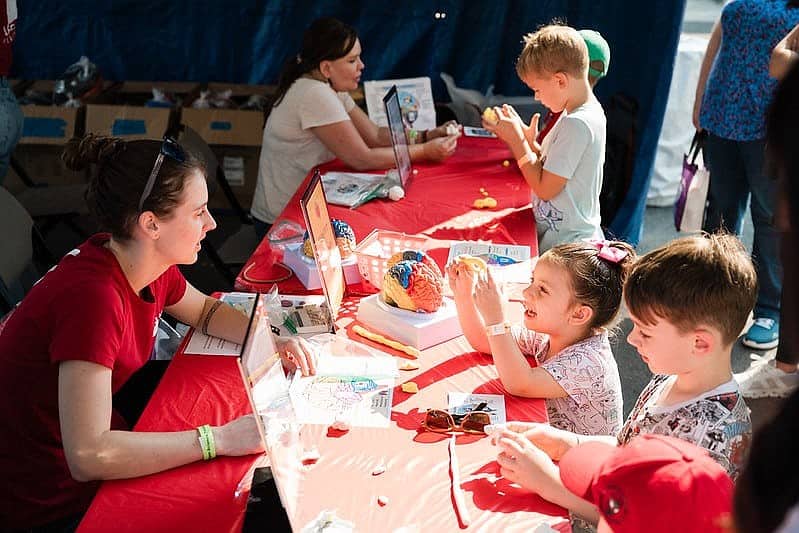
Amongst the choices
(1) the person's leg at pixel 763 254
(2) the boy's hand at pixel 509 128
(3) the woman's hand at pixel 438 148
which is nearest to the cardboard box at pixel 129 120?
(3) the woman's hand at pixel 438 148

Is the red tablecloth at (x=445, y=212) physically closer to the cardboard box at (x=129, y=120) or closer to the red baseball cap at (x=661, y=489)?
the red baseball cap at (x=661, y=489)

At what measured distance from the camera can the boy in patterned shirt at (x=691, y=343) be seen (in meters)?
1.52

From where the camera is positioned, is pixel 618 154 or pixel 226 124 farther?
pixel 226 124

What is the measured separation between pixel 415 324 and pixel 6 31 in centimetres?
310

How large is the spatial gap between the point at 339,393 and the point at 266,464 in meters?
0.30

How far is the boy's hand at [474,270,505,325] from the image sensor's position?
195 cm

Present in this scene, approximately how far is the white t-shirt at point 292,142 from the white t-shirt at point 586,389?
1759mm

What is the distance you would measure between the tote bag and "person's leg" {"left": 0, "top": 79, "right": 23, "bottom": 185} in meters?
3.15

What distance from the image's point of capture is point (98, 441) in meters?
1.59

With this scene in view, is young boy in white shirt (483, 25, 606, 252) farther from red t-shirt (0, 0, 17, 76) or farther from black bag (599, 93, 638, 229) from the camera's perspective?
red t-shirt (0, 0, 17, 76)

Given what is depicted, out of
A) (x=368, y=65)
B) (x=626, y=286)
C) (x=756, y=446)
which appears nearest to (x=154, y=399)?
(x=626, y=286)

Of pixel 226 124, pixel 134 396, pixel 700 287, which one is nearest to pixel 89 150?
pixel 134 396

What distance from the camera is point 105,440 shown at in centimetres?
159

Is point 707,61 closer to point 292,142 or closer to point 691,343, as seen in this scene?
point 292,142
